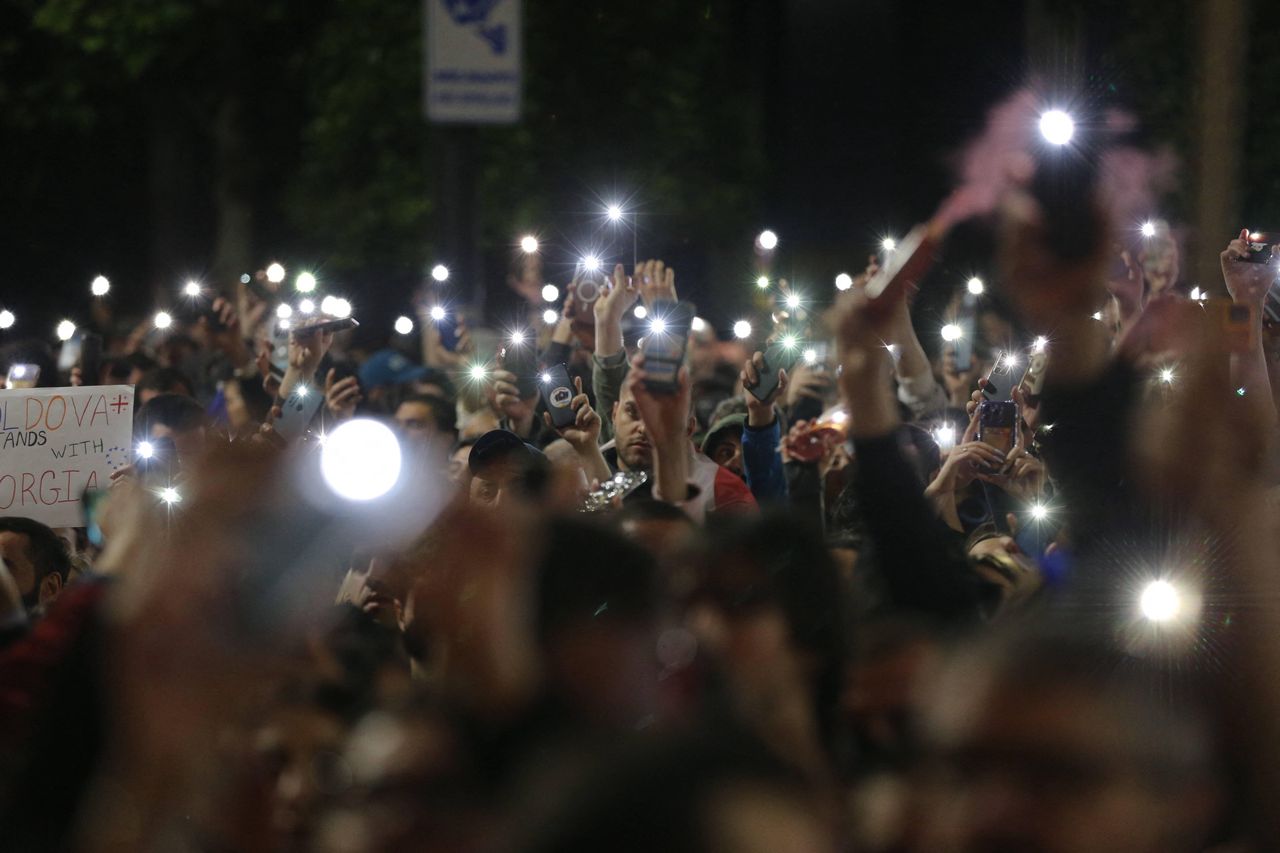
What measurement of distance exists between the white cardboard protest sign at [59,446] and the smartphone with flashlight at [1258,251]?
3.42 meters

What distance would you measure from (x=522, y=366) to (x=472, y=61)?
12.0 ft

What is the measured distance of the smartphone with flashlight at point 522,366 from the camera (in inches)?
252

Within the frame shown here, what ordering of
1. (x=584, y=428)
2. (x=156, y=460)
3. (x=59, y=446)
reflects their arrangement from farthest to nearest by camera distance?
(x=59, y=446), (x=156, y=460), (x=584, y=428)

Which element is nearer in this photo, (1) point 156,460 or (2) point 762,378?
(1) point 156,460

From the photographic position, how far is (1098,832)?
2.04 meters

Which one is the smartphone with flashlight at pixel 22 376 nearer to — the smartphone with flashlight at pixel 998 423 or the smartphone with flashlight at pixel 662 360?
the smartphone with flashlight at pixel 662 360

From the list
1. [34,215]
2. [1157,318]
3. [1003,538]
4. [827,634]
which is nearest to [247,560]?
[827,634]

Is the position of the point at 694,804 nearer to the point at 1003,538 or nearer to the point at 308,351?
the point at 1003,538

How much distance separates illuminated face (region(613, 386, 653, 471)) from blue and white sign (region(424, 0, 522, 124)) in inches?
186

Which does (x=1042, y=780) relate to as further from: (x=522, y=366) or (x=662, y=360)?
(x=522, y=366)

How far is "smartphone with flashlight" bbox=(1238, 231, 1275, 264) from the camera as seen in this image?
5.21 m

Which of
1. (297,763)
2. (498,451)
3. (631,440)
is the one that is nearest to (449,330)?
(631,440)

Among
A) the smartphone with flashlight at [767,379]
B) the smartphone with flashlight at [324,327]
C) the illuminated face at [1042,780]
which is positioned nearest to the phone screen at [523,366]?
the smartphone with flashlight at [324,327]

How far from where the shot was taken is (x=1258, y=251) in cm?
524
